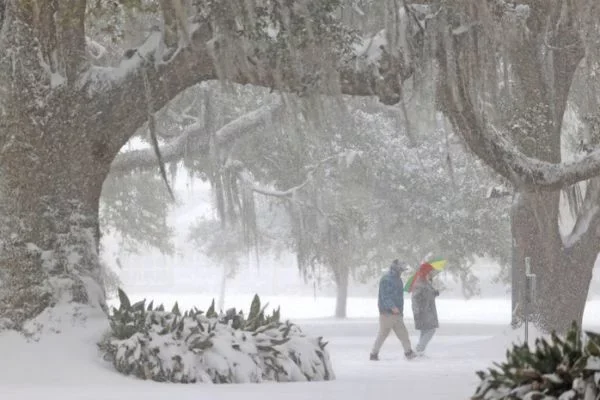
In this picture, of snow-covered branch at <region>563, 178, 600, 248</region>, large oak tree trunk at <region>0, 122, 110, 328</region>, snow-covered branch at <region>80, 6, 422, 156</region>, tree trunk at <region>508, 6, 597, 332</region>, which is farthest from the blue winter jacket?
large oak tree trunk at <region>0, 122, 110, 328</region>

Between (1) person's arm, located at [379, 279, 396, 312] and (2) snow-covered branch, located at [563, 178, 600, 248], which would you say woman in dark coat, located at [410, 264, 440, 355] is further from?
(2) snow-covered branch, located at [563, 178, 600, 248]

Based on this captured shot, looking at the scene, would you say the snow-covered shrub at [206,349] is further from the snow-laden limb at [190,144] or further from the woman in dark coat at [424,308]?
the snow-laden limb at [190,144]

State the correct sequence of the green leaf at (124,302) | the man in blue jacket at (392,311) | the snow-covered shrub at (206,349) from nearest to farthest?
the snow-covered shrub at (206,349) < the green leaf at (124,302) < the man in blue jacket at (392,311)

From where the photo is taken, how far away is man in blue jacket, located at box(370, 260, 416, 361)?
17562mm

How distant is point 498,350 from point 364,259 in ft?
71.7

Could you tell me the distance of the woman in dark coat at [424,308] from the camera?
60.4 feet

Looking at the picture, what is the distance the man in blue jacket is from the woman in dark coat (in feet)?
1.83

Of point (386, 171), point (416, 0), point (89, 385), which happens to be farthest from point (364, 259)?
point (89, 385)

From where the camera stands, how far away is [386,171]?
30688mm

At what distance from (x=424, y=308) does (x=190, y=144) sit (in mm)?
5169

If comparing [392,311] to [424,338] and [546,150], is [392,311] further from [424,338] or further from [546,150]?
[546,150]

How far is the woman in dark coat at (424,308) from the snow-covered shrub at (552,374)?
36.2 feet

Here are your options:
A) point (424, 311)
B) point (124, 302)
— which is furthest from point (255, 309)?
point (424, 311)

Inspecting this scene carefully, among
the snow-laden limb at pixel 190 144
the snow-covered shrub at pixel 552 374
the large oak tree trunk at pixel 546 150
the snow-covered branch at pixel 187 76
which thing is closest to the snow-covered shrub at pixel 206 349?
the snow-covered branch at pixel 187 76
